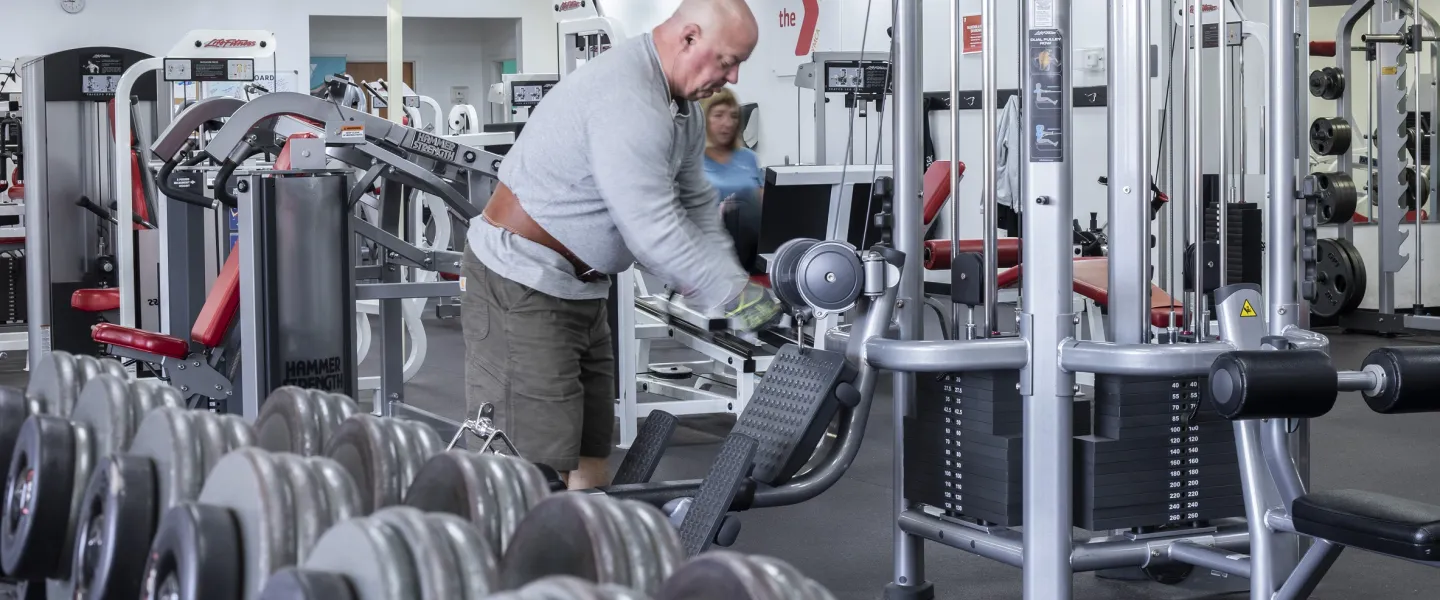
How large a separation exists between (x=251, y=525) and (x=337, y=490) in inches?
3.6

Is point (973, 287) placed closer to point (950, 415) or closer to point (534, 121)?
point (950, 415)

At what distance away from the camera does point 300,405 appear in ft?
6.26

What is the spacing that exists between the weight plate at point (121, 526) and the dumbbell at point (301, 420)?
0.18 meters

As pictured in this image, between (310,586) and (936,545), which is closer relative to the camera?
(310,586)

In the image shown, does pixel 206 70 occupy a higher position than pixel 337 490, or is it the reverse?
pixel 206 70

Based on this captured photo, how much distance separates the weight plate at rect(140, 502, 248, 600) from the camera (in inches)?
57.2

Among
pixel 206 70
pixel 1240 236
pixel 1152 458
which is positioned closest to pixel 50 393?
pixel 1152 458

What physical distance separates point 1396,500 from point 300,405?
169 centimetres

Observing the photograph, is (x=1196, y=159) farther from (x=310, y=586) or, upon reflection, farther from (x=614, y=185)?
(x=310, y=586)

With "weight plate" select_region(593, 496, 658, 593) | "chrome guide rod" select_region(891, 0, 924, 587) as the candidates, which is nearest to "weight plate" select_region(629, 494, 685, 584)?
"weight plate" select_region(593, 496, 658, 593)

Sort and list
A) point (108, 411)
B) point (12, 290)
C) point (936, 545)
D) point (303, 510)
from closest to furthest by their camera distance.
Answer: point (303, 510), point (108, 411), point (936, 545), point (12, 290)

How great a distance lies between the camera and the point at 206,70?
6.44 metres

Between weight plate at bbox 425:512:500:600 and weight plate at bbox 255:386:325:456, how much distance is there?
0.62 meters

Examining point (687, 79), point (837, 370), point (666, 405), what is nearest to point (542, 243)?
point (687, 79)
